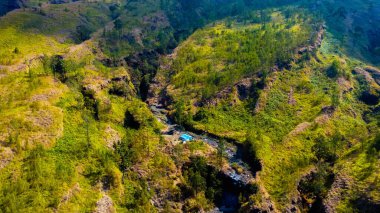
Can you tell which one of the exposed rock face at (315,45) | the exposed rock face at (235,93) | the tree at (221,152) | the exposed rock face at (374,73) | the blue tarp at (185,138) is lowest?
the blue tarp at (185,138)

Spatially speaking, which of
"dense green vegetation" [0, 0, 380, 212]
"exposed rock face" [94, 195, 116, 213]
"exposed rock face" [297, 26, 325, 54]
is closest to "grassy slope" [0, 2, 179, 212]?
"dense green vegetation" [0, 0, 380, 212]

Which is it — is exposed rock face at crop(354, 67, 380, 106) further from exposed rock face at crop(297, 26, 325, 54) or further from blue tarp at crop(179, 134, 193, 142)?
blue tarp at crop(179, 134, 193, 142)

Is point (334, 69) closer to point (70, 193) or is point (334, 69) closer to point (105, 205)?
point (105, 205)

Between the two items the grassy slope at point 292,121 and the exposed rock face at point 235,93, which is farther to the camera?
the exposed rock face at point 235,93

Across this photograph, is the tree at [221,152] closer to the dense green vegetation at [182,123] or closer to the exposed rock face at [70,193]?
the dense green vegetation at [182,123]

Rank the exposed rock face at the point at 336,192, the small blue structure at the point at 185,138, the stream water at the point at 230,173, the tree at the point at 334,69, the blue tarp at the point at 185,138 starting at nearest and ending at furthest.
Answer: the exposed rock face at the point at 336,192
the stream water at the point at 230,173
the small blue structure at the point at 185,138
the blue tarp at the point at 185,138
the tree at the point at 334,69

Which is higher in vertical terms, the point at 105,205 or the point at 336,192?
the point at 336,192

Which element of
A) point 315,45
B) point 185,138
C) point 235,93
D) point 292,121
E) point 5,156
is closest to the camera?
point 5,156

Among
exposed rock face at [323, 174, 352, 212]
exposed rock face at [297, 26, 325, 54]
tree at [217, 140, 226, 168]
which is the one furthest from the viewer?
exposed rock face at [297, 26, 325, 54]

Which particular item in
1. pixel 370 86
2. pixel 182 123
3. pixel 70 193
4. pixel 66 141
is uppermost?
pixel 66 141

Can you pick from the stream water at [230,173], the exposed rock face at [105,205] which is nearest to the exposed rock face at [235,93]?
the stream water at [230,173]

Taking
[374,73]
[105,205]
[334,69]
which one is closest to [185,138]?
[105,205]
